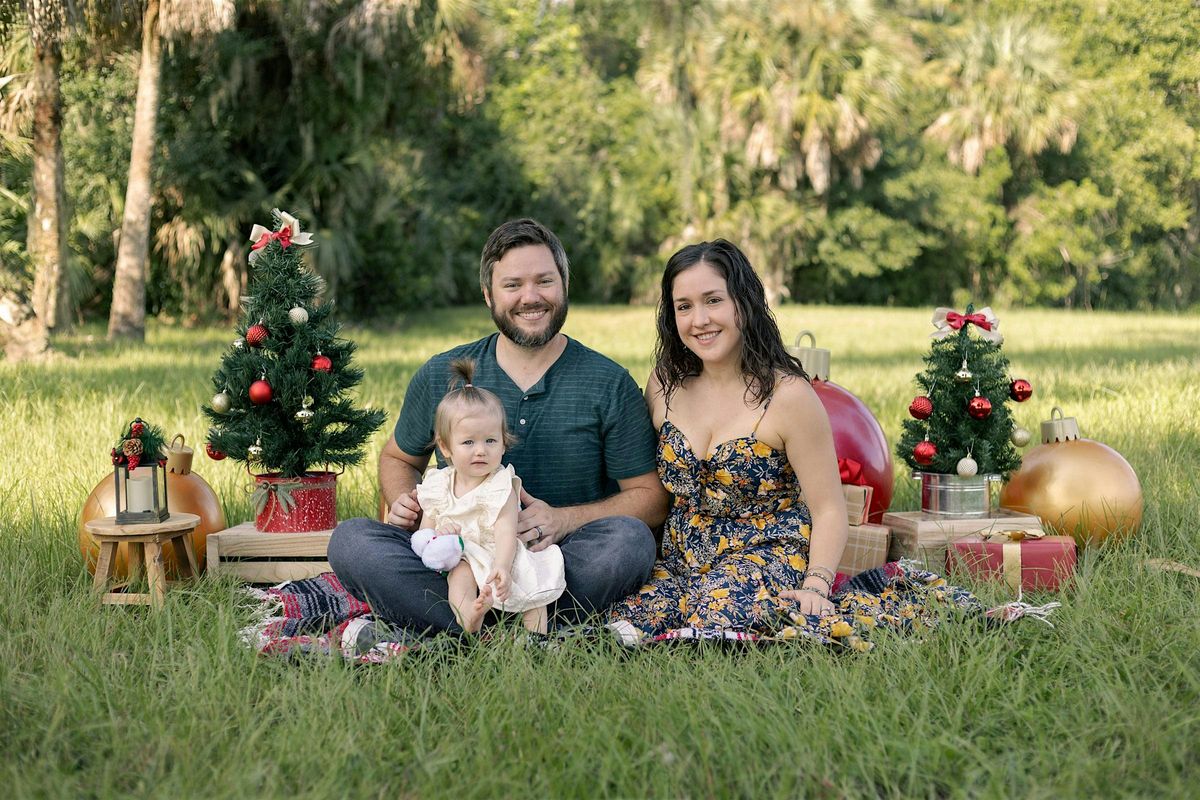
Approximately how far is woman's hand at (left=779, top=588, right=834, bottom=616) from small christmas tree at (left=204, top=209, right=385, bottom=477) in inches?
76.7

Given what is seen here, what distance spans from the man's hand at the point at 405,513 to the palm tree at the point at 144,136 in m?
10.7

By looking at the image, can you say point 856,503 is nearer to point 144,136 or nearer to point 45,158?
point 45,158

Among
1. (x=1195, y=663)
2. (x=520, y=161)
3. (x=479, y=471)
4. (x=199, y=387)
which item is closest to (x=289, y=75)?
(x=199, y=387)

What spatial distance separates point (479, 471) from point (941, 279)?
35781 millimetres

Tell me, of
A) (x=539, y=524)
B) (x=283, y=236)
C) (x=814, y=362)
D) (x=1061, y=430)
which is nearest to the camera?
(x=539, y=524)

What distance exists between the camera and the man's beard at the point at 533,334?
4.44m

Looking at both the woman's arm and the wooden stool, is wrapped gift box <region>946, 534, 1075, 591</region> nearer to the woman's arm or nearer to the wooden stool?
the woman's arm

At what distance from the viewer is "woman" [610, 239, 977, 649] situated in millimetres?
4078

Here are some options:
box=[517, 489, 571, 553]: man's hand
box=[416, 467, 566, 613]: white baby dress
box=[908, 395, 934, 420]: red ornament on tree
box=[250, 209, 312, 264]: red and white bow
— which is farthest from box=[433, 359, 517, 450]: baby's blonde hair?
box=[908, 395, 934, 420]: red ornament on tree

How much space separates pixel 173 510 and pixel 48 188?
975 centimetres

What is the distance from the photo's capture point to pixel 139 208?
14.7 metres

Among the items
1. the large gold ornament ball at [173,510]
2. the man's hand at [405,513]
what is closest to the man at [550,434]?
the man's hand at [405,513]

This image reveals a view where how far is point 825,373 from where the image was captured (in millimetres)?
5449

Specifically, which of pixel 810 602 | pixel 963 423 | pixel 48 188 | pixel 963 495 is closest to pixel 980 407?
pixel 963 423
